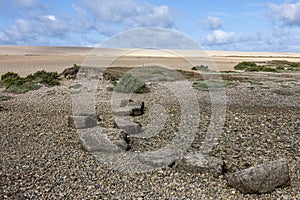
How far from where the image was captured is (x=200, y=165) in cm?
748

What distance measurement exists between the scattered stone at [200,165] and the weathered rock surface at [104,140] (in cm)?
→ 175

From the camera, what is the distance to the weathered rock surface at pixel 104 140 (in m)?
8.78

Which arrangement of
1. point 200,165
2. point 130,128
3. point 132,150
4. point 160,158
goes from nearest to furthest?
point 200,165 < point 160,158 < point 132,150 < point 130,128

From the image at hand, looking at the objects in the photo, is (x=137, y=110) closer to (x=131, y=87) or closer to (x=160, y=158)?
(x=160, y=158)

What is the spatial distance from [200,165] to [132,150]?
2.18m

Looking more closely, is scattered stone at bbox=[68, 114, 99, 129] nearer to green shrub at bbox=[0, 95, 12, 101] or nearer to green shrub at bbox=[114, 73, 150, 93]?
green shrub at bbox=[114, 73, 150, 93]

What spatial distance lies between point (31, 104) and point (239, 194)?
11985mm

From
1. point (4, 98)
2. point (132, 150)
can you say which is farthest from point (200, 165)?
point (4, 98)

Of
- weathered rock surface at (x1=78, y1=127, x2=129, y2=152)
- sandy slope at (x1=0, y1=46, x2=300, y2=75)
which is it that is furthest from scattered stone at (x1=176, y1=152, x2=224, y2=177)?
sandy slope at (x1=0, y1=46, x2=300, y2=75)

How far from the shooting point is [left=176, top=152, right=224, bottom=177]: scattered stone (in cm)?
743

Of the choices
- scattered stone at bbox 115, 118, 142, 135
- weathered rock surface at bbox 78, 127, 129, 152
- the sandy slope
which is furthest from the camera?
the sandy slope

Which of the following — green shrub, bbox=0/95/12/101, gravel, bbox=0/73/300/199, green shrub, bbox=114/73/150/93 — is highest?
green shrub, bbox=114/73/150/93

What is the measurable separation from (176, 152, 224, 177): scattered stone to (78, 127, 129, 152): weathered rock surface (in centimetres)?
175

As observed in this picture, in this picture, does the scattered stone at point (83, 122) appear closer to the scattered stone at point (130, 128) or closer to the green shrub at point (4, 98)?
the scattered stone at point (130, 128)
